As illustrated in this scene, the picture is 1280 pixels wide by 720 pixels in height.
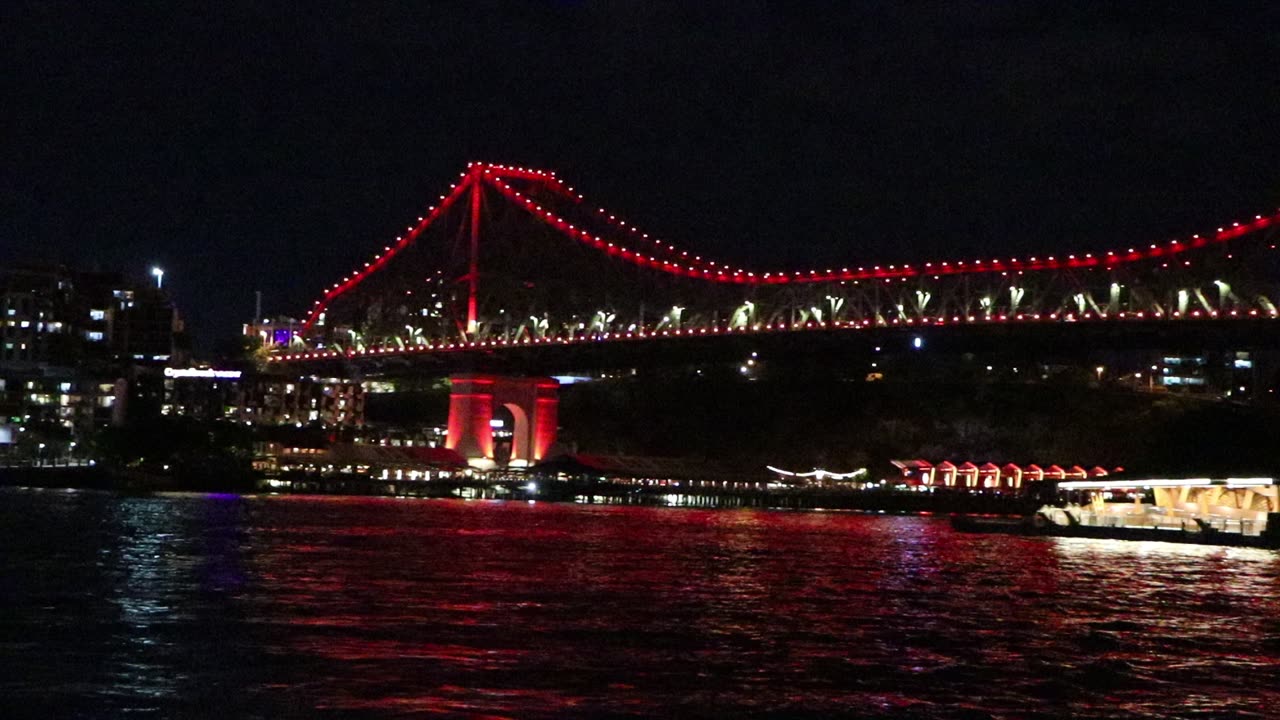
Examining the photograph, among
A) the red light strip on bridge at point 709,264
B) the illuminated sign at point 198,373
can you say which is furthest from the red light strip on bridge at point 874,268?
the illuminated sign at point 198,373

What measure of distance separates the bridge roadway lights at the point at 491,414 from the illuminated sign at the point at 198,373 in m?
36.5

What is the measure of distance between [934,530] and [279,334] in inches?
3886

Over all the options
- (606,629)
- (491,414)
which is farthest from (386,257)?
(606,629)

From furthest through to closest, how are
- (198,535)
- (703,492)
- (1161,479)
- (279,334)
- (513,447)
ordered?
(279,334)
(513,447)
(703,492)
(1161,479)
(198,535)

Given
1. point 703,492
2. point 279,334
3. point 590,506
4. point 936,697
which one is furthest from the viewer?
point 279,334

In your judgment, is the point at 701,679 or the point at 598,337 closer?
the point at 701,679

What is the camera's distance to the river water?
21047 mm

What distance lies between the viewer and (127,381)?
134125 millimetres

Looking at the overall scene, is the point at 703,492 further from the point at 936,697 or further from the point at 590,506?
the point at 936,697

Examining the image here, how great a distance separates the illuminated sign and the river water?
293 ft

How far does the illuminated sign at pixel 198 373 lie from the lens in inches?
5561

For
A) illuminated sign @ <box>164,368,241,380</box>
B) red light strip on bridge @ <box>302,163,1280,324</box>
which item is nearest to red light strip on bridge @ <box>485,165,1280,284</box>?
red light strip on bridge @ <box>302,163,1280,324</box>

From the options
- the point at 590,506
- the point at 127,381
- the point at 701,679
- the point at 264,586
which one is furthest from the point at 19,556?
the point at 127,381

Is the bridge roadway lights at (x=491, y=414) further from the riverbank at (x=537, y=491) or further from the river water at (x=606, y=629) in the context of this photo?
the river water at (x=606, y=629)
